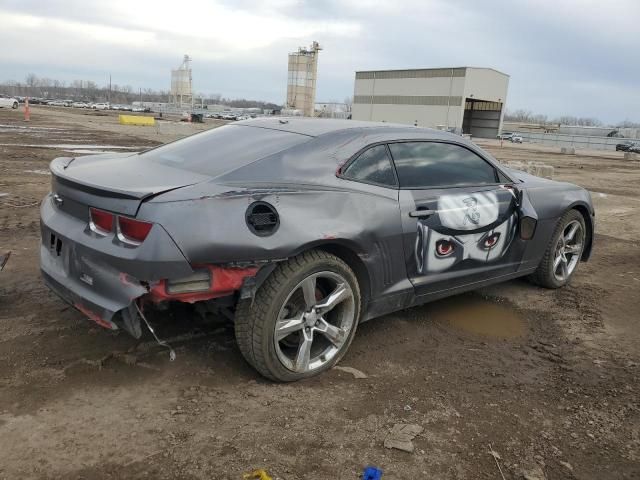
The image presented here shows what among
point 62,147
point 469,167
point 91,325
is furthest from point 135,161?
point 62,147

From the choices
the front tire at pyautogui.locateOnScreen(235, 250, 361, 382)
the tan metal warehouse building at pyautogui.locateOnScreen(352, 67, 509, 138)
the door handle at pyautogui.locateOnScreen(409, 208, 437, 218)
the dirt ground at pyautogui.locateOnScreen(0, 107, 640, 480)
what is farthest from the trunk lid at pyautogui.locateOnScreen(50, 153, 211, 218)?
the tan metal warehouse building at pyautogui.locateOnScreen(352, 67, 509, 138)

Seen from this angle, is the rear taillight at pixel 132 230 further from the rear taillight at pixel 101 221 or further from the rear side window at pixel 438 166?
the rear side window at pixel 438 166

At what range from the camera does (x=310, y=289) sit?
10.1 feet

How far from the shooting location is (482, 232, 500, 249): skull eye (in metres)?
4.10

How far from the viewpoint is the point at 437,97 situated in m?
71.2

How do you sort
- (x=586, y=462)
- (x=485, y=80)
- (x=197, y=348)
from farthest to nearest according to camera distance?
(x=485, y=80), (x=197, y=348), (x=586, y=462)

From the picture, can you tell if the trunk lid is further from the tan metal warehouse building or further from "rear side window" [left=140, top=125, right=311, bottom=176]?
the tan metal warehouse building

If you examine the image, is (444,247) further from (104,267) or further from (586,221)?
(586,221)

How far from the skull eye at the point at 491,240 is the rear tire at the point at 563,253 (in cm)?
100

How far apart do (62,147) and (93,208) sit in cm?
1470

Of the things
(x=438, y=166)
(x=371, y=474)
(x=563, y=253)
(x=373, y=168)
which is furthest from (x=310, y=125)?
(x=563, y=253)

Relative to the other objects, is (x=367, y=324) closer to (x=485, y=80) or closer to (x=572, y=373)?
(x=572, y=373)

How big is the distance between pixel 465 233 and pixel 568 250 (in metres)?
1.95

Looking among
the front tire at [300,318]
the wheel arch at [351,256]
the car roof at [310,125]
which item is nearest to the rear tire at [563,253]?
the car roof at [310,125]
